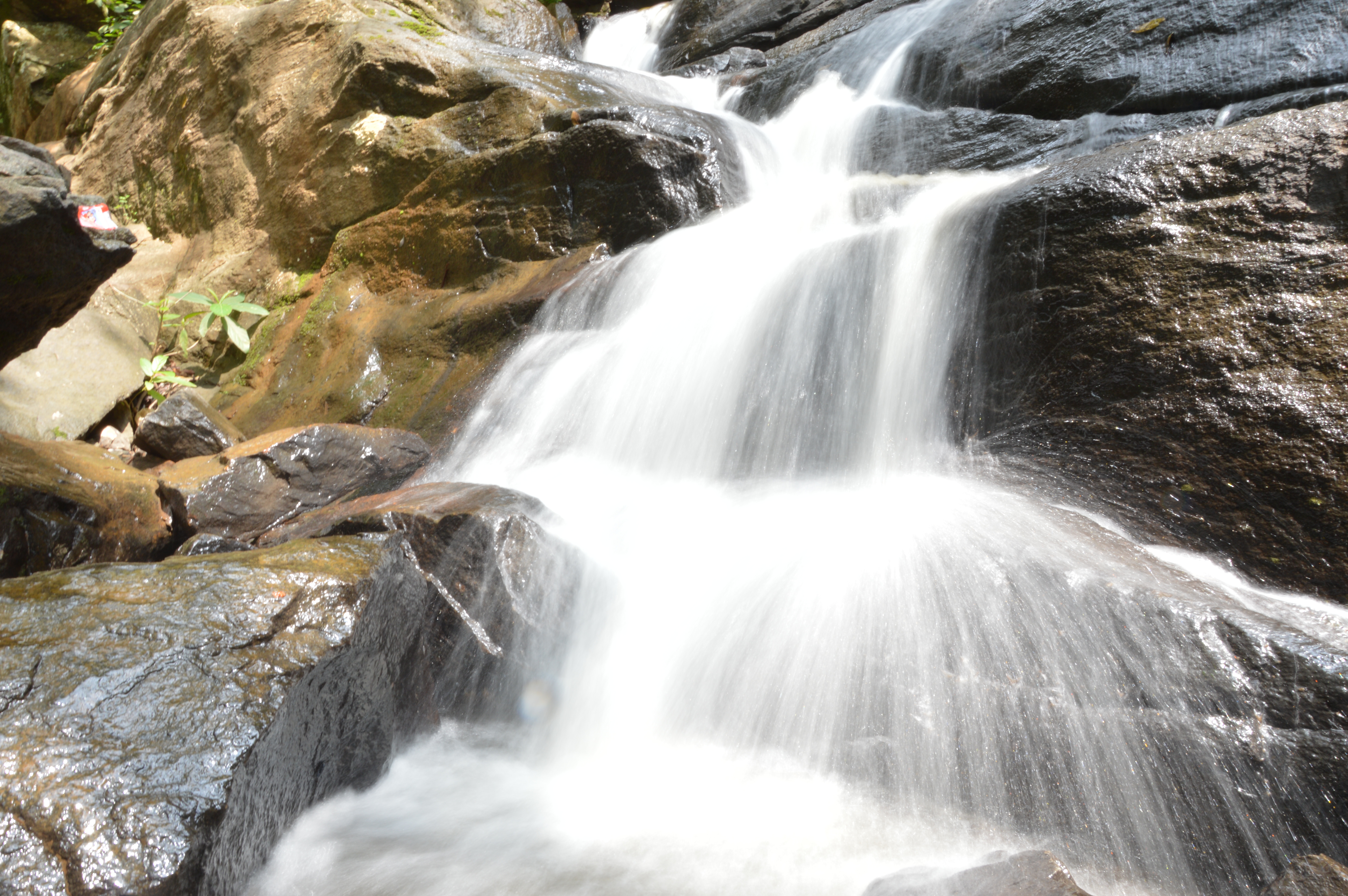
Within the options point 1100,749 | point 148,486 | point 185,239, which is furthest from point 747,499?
point 185,239

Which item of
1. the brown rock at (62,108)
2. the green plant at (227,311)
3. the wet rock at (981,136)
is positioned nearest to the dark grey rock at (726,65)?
the wet rock at (981,136)

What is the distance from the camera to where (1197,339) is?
300 cm

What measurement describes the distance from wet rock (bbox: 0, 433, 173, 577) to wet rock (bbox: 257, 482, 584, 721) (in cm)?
122

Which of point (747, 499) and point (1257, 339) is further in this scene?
point (747, 499)

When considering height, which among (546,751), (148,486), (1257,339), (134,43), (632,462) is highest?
(134,43)

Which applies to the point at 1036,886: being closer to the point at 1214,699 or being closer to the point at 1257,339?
the point at 1214,699

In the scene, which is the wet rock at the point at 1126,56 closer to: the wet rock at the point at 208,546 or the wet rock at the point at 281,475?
the wet rock at the point at 281,475

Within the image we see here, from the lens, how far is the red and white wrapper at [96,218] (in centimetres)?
305

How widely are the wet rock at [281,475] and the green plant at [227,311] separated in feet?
6.86

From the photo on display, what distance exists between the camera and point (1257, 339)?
113 inches

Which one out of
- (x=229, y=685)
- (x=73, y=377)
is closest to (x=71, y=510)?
(x=229, y=685)

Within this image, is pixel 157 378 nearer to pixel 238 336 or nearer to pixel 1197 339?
pixel 238 336

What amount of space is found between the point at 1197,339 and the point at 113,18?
14903mm

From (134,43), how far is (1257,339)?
1162 cm
